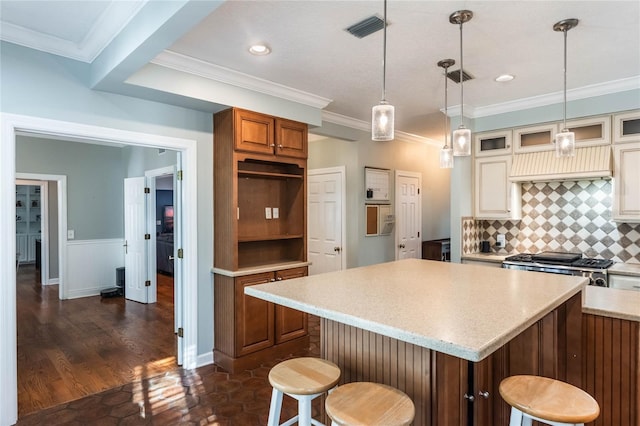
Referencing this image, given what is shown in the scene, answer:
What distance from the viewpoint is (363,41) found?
102 inches

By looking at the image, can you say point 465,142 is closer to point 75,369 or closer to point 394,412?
point 394,412

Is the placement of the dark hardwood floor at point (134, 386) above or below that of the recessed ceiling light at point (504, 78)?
below

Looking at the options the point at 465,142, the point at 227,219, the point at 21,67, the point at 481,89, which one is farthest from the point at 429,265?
the point at 21,67

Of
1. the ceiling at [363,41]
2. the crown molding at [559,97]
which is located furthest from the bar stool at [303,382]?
the crown molding at [559,97]

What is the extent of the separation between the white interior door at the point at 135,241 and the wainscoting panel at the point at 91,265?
0.68 meters

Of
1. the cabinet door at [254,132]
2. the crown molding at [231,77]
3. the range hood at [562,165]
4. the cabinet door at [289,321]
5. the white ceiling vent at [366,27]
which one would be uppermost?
the white ceiling vent at [366,27]

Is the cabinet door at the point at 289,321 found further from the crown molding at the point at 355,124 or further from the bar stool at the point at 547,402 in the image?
the bar stool at the point at 547,402

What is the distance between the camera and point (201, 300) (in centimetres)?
341

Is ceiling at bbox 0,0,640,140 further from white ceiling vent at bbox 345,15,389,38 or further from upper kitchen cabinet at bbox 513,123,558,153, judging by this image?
upper kitchen cabinet at bbox 513,123,558,153

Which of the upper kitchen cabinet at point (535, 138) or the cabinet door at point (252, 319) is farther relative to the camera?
the upper kitchen cabinet at point (535, 138)

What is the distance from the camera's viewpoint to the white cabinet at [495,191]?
427cm

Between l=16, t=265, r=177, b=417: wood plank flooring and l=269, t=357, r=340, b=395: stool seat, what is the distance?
83.5 inches

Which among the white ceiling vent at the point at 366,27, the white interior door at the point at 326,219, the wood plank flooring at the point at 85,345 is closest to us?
the white ceiling vent at the point at 366,27

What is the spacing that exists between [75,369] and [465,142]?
3.90 metres
